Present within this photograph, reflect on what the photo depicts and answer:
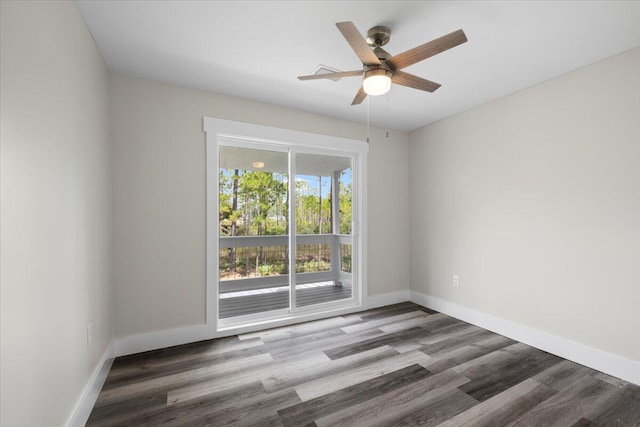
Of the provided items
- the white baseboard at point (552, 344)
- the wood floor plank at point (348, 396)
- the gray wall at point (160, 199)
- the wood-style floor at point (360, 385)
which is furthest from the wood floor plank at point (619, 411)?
the gray wall at point (160, 199)

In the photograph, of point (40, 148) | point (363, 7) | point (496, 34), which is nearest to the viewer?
point (40, 148)

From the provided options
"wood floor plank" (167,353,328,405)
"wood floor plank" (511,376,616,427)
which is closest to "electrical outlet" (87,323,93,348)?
"wood floor plank" (167,353,328,405)

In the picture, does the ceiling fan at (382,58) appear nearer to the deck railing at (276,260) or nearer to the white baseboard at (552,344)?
the deck railing at (276,260)

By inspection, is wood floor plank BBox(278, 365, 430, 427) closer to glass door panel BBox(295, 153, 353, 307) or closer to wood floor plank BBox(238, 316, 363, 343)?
wood floor plank BBox(238, 316, 363, 343)

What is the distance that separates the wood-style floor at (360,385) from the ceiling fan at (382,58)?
2141 mm

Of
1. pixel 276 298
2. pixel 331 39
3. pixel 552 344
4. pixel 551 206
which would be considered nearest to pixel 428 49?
pixel 331 39

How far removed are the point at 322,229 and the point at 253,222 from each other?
2.98ft

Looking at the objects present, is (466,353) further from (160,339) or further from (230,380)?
(160,339)

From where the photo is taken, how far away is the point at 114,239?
8.51 ft

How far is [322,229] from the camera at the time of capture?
3.84 m

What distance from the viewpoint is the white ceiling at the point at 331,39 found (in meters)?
1.81

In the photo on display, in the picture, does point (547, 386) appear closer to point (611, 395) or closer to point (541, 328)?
point (611, 395)

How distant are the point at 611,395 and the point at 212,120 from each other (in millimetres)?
4015

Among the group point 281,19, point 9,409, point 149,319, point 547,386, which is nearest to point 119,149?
point 149,319
